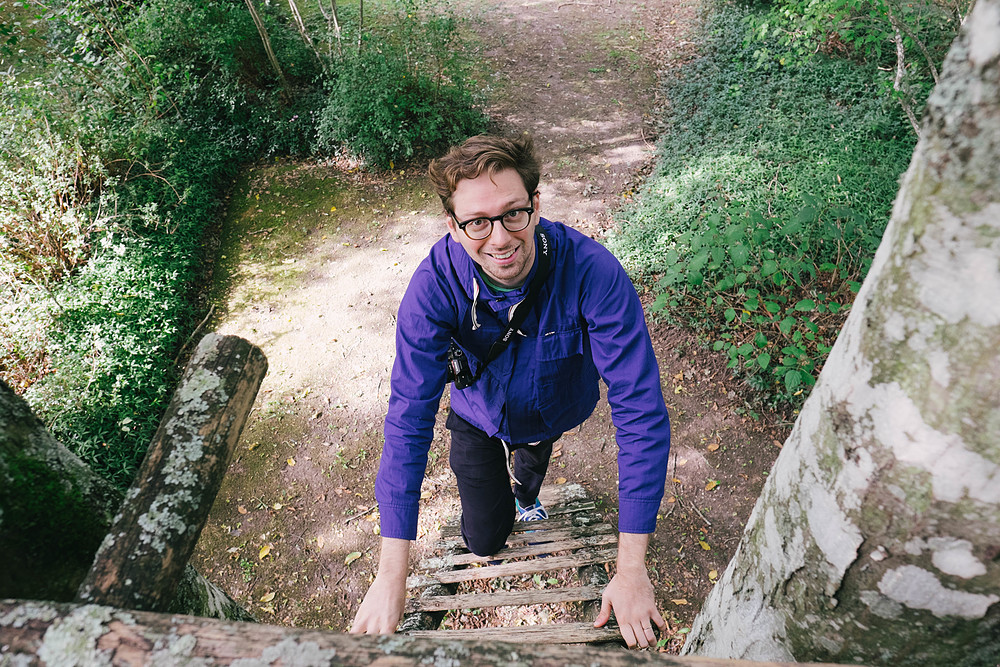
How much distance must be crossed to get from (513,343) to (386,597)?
3.13 feet

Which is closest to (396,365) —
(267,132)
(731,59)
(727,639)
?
(727,639)

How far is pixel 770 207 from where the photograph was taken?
16.5ft

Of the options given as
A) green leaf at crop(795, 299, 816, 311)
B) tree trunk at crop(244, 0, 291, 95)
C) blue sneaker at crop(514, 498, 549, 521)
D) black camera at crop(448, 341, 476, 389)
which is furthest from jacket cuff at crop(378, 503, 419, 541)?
tree trunk at crop(244, 0, 291, 95)

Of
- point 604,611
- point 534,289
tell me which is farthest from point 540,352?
point 604,611

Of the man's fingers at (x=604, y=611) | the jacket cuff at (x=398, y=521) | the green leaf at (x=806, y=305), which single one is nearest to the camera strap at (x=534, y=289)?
the jacket cuff at (x=398, y=521)

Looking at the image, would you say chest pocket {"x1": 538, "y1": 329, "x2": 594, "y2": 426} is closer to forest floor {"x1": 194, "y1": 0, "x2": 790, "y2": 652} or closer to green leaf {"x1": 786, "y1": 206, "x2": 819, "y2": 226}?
forest floor {"x1": 194, "y1": 0, "x2": 790, "y2": 652}

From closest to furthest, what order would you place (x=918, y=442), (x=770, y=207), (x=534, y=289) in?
(x=918, y=442) < (x=534, y=289) < (x=770, y=207)

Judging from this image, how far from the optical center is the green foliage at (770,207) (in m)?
4.27

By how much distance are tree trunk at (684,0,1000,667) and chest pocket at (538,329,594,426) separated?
1050mm

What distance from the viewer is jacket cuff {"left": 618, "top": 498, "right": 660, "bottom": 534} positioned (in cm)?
170

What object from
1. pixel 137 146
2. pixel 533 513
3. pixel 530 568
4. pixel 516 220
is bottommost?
pixel 533 513

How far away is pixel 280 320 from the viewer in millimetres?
5609

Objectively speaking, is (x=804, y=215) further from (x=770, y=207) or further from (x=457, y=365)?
(x=457, y=365)

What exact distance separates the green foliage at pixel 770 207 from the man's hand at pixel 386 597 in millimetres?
3116
